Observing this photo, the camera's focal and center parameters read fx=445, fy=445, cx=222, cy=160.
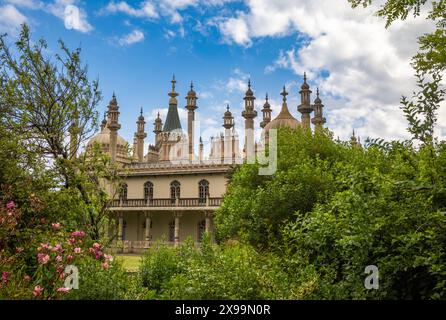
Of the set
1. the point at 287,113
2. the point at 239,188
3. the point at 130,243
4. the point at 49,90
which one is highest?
the point at 287,113

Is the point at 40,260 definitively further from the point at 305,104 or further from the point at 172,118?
the point at 172,118

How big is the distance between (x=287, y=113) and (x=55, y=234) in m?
40.3

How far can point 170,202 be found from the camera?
130 feet

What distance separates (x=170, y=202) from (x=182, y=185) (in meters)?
2.04

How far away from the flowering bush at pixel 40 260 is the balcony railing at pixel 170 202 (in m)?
27.8

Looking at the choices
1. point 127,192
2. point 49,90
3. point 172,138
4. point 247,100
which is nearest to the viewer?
point 49,90

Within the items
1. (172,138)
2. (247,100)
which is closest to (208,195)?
(247,100)

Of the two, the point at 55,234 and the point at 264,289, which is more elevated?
the point at 55,234

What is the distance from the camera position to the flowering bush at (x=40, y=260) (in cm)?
653

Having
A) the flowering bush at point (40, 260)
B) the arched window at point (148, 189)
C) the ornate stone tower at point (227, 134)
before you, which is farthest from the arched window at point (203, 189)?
the flowering bush at point (40, 260)

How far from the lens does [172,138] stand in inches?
2510

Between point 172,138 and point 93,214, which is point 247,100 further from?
point 93,214

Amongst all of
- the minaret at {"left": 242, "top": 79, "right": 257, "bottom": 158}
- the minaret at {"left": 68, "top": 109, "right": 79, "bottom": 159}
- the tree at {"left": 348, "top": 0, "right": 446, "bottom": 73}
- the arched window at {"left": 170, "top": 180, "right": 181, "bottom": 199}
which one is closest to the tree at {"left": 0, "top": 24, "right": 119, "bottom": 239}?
the minaret at {"left": 68, "top": 109, "right": 79, "bottom": 159}

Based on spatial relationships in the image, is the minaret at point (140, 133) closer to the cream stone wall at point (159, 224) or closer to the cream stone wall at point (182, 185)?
the cream stone wall at point (182, 185)
